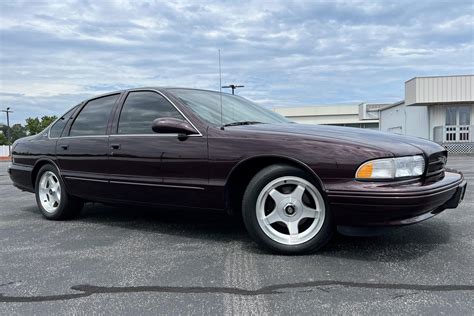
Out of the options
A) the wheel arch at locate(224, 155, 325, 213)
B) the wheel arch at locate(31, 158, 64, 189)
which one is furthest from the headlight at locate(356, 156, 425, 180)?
the wheel arch at locate(31, 158, 64, 189)

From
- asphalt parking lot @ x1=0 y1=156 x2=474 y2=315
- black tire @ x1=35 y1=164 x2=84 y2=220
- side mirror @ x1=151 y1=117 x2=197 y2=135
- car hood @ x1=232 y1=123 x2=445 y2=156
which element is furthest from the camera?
black tire @ x1=35 y1=164 x2=84 y2=220

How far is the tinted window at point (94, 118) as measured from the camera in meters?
4.84

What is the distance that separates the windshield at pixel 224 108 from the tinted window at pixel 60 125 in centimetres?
170

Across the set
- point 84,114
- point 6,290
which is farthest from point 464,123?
point 6,290

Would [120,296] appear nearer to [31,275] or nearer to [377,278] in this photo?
[31,275]

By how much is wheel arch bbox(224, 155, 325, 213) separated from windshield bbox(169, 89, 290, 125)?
52 centimetres

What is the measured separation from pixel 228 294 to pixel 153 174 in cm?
170

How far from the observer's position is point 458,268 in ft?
10.6

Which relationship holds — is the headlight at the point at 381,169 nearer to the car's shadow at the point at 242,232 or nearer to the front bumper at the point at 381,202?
the front bumper at the point at 381,202

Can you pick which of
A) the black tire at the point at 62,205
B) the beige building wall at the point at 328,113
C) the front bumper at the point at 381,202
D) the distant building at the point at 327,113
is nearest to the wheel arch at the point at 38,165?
the black tire at the point at 62,205

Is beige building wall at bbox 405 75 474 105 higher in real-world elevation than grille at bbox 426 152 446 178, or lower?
higher

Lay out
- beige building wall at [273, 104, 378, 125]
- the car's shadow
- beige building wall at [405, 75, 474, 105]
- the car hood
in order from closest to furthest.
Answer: the car hood → the car's shadow → beige building wall at [405, 75, 474, 105] → beige building wall at [273, 104, 378, 125]

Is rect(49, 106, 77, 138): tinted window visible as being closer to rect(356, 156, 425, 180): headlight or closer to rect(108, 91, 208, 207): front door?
rect(108, 91, 208, 207): front door

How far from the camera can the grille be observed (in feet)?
11.6
